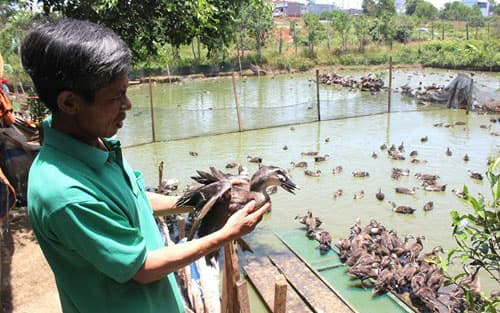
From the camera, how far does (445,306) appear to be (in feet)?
20.8

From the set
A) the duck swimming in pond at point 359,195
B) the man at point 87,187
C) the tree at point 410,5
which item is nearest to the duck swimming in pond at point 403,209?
the duck swimming in pond at point 359,195

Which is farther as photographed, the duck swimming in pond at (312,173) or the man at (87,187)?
the duck swimming in pond at (312,173)

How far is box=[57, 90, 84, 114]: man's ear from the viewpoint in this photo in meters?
1.66

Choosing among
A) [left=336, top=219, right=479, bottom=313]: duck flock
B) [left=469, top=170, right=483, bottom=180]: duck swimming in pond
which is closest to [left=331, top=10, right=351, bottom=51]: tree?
[left=469, top=170, right=483, bottom=180]: duck swimming in pond

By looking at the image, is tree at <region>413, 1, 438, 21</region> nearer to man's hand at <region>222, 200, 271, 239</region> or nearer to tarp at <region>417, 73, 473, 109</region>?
tarp at <region>417, 73, 473, 109</region>

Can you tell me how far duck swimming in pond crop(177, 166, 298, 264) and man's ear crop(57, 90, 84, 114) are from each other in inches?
41.8

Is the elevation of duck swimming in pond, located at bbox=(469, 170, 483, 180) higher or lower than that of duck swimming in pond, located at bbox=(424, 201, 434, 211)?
higher

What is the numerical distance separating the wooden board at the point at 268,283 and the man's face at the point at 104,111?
175 inches

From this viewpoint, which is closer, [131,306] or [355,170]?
[131,306]

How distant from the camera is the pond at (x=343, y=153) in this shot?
392 inches

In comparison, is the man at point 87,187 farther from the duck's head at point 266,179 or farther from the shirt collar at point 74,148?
the duck's head at point 266,179

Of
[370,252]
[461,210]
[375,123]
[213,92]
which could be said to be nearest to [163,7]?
[370,252]

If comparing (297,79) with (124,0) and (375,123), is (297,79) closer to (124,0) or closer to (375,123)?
(375,123)

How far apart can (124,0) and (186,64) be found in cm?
3138
